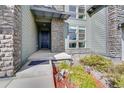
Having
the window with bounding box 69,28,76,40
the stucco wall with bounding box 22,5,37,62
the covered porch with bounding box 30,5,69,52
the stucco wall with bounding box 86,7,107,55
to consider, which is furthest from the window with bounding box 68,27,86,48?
the stucco wall with bounding box 22,5,37,62

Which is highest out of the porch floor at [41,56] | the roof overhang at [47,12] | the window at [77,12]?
the window at [77,12]

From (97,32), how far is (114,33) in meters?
2.97

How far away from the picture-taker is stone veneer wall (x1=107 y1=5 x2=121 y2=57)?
8.59 metres

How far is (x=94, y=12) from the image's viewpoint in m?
12.3

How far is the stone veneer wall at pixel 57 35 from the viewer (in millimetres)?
12031

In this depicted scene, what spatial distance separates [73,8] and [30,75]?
35.1 ft

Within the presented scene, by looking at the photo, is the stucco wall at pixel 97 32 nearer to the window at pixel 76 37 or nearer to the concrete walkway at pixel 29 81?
the window at pixel 76 37

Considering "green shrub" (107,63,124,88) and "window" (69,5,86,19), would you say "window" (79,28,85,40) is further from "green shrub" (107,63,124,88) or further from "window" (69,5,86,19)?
"green shrub" (107,63,124,88)

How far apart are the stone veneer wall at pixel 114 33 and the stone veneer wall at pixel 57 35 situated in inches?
166

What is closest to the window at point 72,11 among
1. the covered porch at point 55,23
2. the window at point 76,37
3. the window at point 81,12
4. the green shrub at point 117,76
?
the window at point 81,12

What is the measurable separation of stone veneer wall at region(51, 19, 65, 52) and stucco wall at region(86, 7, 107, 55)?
8.77ft

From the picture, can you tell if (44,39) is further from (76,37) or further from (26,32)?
(26,32)
